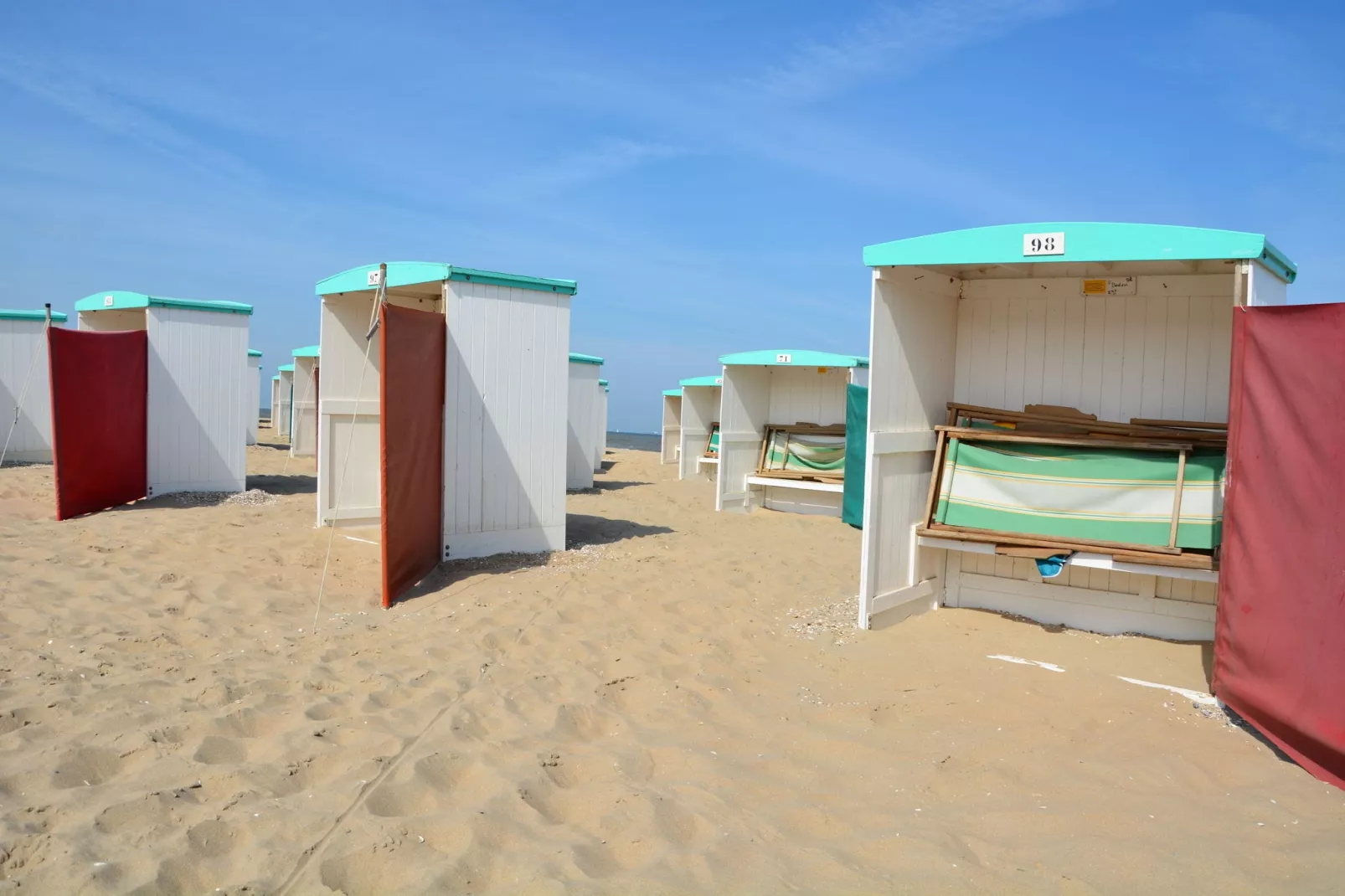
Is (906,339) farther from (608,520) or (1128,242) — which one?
(608,520)

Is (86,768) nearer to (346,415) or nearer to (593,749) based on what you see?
(593,749)

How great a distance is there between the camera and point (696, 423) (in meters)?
19.4

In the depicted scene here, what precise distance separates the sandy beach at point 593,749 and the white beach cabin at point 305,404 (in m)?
12.6

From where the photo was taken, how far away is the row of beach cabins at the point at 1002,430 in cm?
427

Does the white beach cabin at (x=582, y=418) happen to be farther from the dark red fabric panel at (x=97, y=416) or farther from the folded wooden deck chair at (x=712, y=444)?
the dark red fabric panel at (x=97, y=416)

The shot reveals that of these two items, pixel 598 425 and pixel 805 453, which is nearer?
pixel 805 453

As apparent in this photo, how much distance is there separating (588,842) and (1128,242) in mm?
4269

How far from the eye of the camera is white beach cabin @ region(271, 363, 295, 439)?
2602 cm

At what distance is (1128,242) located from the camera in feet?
16.6

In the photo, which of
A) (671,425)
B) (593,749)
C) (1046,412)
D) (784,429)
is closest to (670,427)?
(671,425)

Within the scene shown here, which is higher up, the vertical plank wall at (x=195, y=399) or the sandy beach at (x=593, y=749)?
the vertical plank wall at (x=195, y=399)

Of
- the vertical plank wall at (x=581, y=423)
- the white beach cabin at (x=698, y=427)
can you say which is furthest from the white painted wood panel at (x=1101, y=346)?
the white beach cabin at (x=698, y=427)

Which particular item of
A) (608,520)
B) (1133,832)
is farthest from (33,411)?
(1133,832)

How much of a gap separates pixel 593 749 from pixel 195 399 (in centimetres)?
923
